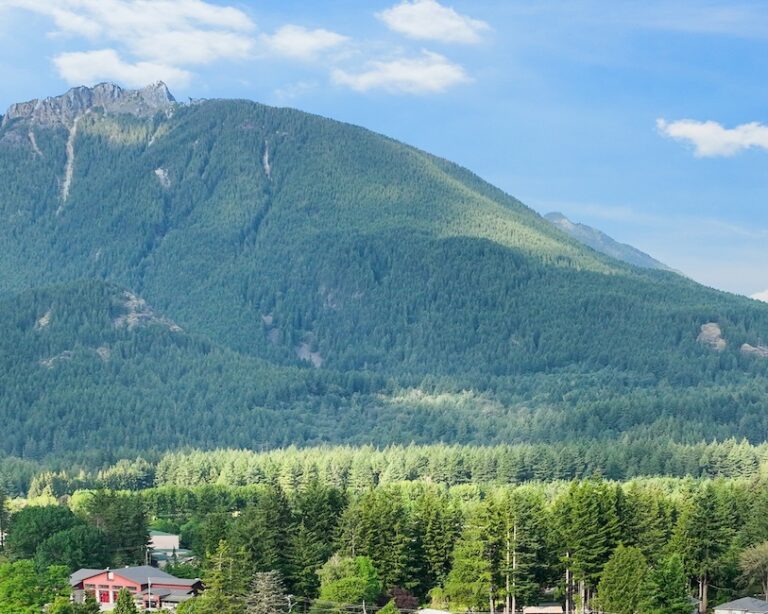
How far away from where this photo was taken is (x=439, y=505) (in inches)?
5871

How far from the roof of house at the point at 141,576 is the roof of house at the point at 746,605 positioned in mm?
45481

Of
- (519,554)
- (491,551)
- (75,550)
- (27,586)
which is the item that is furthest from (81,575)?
(519,554)

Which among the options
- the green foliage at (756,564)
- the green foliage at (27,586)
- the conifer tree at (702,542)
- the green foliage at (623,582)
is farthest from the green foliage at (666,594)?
the green foliage at (27,586)

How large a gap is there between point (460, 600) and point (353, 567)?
9149mm

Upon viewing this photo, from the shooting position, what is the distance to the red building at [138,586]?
5768 inches

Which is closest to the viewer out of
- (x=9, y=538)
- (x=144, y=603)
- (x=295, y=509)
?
(x=144, y=603)

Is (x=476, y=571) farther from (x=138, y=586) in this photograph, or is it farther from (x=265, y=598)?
(x=138, y=586)

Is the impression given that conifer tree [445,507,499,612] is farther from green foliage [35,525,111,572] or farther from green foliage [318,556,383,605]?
green foliage [35,525,111,572]

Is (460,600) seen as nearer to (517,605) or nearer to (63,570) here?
(517,605)

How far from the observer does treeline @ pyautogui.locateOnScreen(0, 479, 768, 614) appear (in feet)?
447

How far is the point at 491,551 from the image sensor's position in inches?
5507

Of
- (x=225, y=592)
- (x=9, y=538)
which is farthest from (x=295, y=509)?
(x=9, y=538)

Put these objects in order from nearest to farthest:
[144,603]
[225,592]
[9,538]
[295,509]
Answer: [225,592] → [144,603] → [295,509] → [9,538]

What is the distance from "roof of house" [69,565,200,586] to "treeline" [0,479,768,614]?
2.47 meters
